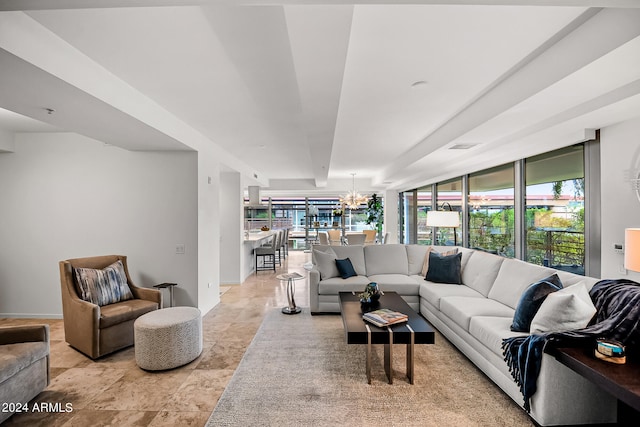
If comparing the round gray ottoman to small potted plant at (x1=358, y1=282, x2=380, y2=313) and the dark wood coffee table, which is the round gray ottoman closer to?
the dark wood coffee table

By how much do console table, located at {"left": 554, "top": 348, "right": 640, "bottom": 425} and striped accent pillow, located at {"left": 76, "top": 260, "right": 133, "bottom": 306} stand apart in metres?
4.24

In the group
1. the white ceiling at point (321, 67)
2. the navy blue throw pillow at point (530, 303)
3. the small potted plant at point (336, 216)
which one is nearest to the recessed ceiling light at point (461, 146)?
the white ceiling at point (321, 67)

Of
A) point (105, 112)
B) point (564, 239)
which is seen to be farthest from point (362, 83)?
point (564, 239)

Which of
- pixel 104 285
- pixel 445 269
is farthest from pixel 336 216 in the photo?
pixel 104 285

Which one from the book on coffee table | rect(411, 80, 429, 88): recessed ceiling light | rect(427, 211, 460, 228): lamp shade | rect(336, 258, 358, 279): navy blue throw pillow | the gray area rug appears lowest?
the gray area rug

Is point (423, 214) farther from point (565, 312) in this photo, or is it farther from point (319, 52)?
point (319, 52)

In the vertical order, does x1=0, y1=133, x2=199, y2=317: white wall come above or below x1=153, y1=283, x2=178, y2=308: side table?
above

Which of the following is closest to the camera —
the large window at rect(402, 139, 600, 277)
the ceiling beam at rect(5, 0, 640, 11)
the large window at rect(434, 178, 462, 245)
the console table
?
the ceiling beam at rect(5, 0, 640, 11)

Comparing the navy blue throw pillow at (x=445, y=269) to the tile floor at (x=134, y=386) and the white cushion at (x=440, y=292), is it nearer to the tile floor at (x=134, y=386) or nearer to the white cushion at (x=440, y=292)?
the white cushion at (x=440, y=292)

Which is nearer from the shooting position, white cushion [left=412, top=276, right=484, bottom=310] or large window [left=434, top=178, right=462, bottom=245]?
white cushion [left=412, top=276, right=484, bottom=310]

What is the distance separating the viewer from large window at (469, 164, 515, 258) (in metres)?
4.91

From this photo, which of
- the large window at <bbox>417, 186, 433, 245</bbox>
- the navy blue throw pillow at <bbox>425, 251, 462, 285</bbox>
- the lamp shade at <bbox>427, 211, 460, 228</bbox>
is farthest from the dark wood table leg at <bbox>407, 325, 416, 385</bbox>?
the large window at <bbox>417, 186, 433, 245</bbox>

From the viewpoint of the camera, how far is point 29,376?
92.5 inches

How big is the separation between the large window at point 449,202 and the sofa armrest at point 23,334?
6.37 m
